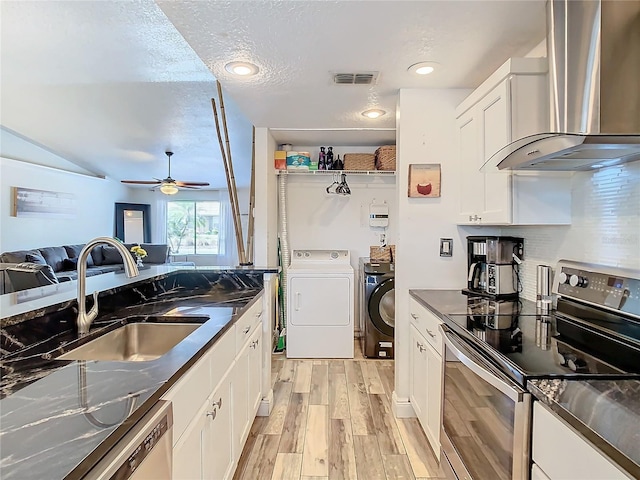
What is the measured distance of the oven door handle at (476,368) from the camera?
1075 mm

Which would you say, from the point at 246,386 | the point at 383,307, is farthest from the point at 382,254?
the point at 246,386

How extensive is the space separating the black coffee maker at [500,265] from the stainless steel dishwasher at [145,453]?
190 centimetres

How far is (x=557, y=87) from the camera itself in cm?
126

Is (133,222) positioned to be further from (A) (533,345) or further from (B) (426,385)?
(A) (533,345)

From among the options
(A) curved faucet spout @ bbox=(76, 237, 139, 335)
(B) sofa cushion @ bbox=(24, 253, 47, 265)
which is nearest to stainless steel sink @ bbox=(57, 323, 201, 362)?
(A) curved faucet spout @ bbox=(76, 237, 139, 335)

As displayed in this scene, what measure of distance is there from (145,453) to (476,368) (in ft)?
3.66

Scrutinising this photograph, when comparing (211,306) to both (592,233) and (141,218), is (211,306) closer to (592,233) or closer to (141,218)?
(592,233)

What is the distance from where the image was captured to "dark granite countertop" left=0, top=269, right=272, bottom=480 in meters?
0.62

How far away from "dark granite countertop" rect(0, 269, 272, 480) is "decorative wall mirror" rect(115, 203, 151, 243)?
7324mm

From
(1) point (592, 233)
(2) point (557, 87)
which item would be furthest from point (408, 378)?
(2) point (557, 87)

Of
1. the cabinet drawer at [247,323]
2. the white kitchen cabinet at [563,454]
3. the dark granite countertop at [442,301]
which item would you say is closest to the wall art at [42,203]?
the cabinet drawer at [247,323]

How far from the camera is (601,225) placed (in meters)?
1.60

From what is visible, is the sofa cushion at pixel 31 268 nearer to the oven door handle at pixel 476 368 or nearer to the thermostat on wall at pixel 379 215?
the oven door handle at pixel 476 368

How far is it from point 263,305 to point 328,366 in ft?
4.19
